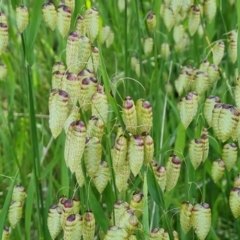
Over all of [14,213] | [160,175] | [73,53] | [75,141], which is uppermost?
[73,53]

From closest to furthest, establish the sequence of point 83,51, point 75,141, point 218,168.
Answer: point 75,141
point 83,51
point 218,168

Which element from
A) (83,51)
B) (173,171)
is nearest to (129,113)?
(83,51)

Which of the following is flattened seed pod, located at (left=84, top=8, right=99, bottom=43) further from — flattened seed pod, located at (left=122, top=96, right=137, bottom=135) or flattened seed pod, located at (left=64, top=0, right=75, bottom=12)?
flattened seed pod, located at (left=122, top=96, right=137, bottom=135)

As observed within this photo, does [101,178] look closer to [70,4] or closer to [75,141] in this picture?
[75,141]

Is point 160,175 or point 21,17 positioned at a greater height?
point 21,17

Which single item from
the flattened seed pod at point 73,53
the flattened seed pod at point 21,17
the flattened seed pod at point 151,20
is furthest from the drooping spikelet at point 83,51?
the flattened seed pod at point 151,20

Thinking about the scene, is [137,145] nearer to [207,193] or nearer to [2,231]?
[2,231]

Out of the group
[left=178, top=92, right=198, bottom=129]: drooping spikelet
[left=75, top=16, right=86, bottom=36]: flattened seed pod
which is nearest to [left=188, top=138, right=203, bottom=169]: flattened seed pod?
[left=178, top=92, right=198, bottom=129]: drooping spikelet
